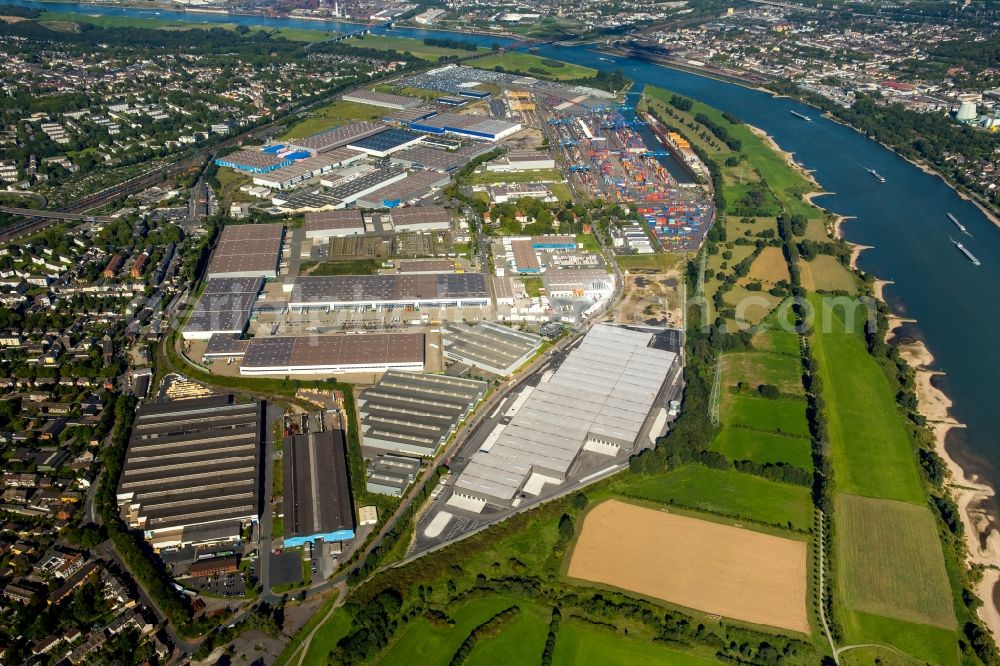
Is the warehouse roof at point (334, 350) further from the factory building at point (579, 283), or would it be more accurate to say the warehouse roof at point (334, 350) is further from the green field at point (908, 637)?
the green field at point (908, 637)

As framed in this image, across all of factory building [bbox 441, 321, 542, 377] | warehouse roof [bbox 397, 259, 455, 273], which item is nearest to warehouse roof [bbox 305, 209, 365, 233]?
warehouse roof [bbox 397, 259, 455, 273]

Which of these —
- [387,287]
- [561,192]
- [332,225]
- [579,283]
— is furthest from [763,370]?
[332,225]

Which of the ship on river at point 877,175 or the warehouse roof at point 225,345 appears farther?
the ship on river at point 877,175

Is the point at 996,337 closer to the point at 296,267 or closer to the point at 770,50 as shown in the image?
the point at 296,267

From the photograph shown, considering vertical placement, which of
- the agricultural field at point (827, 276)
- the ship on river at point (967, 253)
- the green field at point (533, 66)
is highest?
the green field at point (533, 66)

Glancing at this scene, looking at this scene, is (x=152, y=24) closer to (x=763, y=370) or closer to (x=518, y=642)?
(x=763, y=370)

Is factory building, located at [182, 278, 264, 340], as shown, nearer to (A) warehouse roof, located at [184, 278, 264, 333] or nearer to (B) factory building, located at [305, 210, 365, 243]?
(A) warehouse roof, located at [184, 278, 264, 333]

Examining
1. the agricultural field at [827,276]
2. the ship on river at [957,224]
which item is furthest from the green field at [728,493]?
the ship on river at [957,224]
